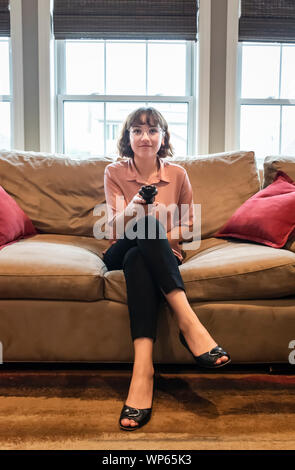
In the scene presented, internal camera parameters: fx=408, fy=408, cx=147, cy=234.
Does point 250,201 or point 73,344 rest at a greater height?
point 250,201

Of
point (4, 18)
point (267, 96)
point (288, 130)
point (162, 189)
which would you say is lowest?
point (162, 189)

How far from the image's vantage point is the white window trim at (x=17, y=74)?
298cm

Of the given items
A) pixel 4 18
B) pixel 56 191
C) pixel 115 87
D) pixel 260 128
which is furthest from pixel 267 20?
pixel 56 191

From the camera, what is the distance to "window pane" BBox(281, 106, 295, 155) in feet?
10.6

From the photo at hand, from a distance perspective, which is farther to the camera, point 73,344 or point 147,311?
point 73,344

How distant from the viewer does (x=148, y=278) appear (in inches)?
63.4

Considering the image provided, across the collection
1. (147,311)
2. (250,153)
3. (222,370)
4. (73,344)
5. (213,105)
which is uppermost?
(213,105)

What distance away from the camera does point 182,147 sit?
324 centimetres

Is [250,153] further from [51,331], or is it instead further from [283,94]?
[51,331]

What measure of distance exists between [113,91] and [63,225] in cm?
137

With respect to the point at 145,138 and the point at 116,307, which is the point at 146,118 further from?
the point at 116,307

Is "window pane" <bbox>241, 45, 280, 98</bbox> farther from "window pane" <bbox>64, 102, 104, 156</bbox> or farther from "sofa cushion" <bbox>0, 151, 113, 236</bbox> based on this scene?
"sofa cushion" <bbox>0, 151, 113, 236</bbox>

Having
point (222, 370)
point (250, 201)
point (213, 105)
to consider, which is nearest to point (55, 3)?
point (213, 105)
